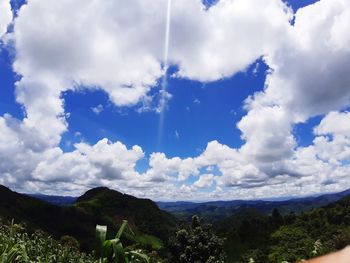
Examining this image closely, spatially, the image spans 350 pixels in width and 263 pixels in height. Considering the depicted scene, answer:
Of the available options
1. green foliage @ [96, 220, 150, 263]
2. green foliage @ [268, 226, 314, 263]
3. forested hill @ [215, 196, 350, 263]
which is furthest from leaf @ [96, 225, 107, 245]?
green foliage @ [268, 226, 314, 263]

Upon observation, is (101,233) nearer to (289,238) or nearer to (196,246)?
(196,246)

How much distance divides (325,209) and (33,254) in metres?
168

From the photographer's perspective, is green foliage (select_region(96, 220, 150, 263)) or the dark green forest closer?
green foliage (select_region(96, 220, 150, 263))

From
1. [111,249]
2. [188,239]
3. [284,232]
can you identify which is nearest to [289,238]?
[284,232]

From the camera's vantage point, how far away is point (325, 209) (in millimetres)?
166125

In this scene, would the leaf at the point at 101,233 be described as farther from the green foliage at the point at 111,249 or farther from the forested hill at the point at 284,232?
the forested hill at the point at 284,232

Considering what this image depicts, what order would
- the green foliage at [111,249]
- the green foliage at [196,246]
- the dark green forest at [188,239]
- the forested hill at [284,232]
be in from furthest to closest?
the forested hill at [284,232]
the green foliage at [196,246]
the dark green forest at [188,239]
the green foliage at [111,249]

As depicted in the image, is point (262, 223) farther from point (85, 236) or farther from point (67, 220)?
point (67, 220)

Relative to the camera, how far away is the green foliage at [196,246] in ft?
212

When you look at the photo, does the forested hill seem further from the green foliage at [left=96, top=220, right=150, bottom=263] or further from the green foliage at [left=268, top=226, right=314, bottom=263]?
the green foliage at [left=96, top=220, right=150, bottom=263]

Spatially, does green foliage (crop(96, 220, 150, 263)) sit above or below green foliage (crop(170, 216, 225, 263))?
Result: above

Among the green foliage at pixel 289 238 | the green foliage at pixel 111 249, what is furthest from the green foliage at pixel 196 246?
the green foliage at pixel 111 249

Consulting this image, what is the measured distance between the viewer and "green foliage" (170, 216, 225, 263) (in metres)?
64.7

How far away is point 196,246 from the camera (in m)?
66.2
